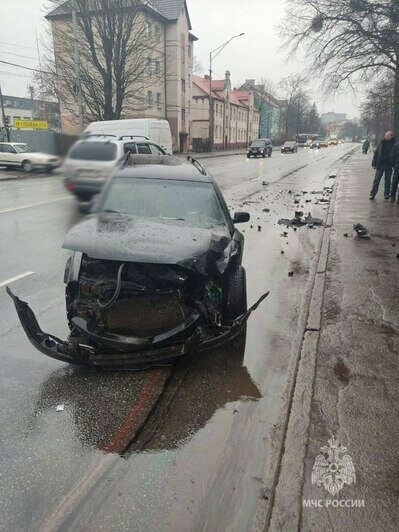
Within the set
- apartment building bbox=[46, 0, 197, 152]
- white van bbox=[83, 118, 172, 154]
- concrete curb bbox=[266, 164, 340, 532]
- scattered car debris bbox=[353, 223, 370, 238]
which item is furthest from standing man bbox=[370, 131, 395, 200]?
apartment building bbox=[46, 0, 197, 152]

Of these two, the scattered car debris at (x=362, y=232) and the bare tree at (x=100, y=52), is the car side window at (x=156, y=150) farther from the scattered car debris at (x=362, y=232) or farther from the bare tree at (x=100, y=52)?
the bare tree at (x=100, y=52)

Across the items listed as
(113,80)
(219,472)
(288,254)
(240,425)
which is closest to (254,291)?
(288,254)

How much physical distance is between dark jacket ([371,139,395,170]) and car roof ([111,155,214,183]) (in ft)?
29.9

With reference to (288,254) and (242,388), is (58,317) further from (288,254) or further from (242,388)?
(288,254)

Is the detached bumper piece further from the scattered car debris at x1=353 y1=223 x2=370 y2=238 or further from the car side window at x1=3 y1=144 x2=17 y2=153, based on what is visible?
the car side window at x1=3 y1=144 x2=17 y2=153

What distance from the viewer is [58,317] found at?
488 cm

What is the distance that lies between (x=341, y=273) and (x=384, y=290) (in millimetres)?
876

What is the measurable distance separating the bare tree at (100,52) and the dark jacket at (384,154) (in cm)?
2055

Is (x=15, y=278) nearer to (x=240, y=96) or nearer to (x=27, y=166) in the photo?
(x=27, y=166)

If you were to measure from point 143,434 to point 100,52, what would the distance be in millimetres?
32130

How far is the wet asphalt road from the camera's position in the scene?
7.88 feet

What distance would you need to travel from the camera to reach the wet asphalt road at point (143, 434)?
240 cm

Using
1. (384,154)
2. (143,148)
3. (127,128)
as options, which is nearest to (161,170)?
(143,148)

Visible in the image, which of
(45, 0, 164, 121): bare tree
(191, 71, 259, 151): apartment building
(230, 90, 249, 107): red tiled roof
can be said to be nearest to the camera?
(45, 0, 164, 121): bare tree
